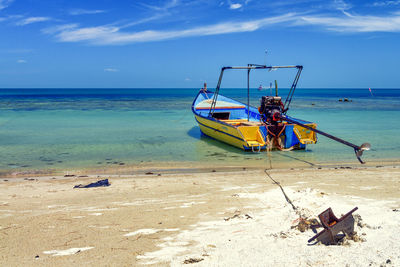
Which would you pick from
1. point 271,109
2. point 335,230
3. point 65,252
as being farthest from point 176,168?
point 335,230

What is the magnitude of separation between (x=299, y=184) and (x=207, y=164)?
3.56m

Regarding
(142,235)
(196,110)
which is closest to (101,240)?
(142,235)

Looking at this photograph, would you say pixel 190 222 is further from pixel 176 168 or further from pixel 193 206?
pixel 176 168

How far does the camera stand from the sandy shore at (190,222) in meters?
3.87

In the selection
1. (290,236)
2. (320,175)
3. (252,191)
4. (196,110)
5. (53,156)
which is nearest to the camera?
(290,236)

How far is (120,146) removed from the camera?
13.7m

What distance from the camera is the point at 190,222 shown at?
16.8 feet

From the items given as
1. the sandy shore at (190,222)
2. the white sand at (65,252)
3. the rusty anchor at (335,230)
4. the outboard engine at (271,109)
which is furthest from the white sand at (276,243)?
the outboard engine at (271,109)

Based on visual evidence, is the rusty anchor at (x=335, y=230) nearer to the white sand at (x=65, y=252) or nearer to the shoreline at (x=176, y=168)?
the white sand at (x=65, y=252)

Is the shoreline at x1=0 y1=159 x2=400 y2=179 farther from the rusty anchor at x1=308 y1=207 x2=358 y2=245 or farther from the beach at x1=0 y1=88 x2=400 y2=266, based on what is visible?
the rusty anchor at x1=308 y1=207 x2=358 y2=245

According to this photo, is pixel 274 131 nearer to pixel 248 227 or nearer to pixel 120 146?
pixel 120 146

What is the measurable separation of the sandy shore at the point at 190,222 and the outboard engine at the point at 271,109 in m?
3.92

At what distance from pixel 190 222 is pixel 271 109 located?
7.69 metres

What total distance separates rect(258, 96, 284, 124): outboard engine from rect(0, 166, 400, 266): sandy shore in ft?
12.9
